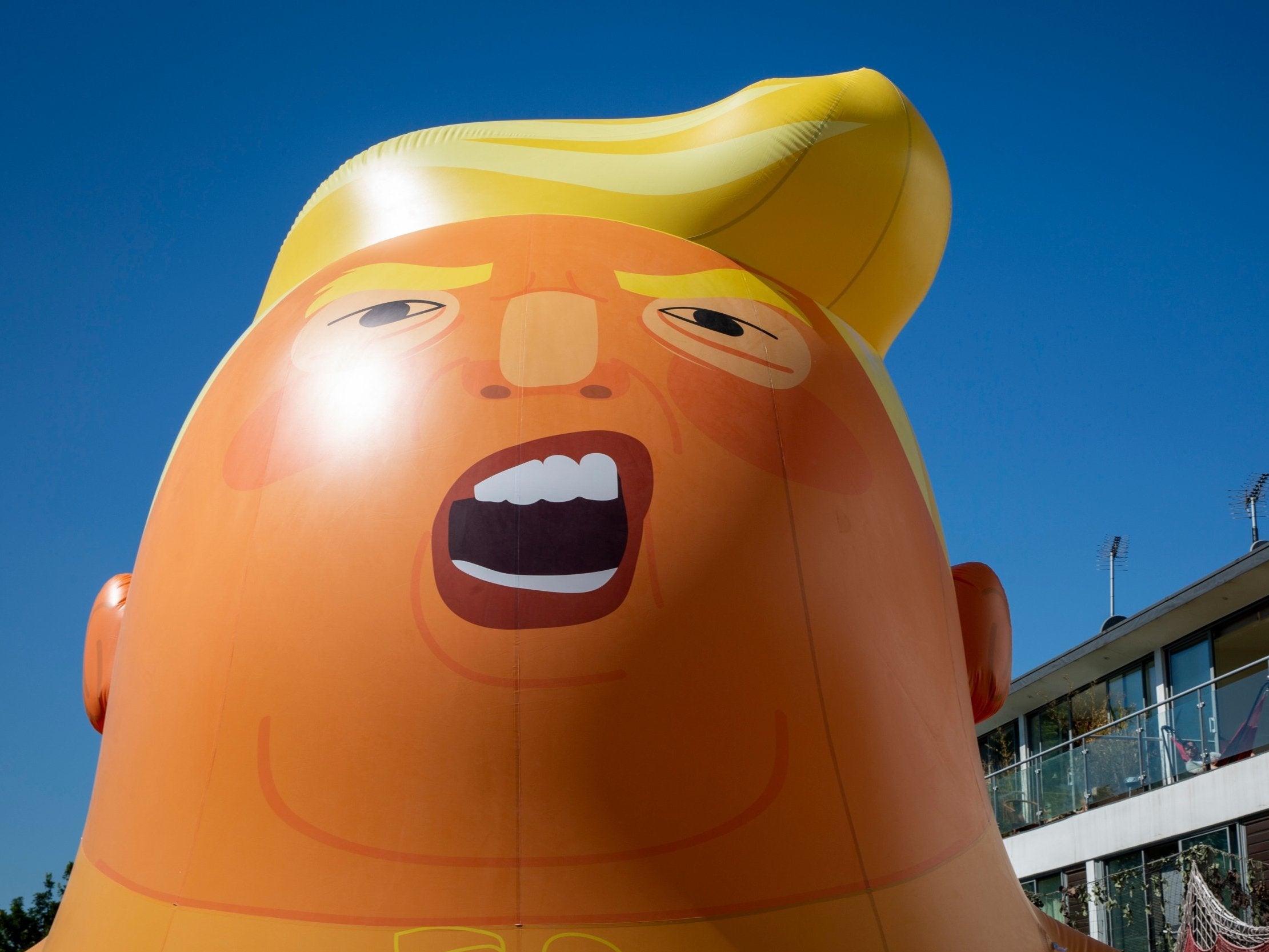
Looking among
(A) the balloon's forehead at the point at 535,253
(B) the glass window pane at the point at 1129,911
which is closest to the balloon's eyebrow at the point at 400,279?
(A) the balloon's forehead at the point at 535,253

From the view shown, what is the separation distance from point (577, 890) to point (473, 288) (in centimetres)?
225

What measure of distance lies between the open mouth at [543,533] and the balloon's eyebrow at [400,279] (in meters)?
0.95

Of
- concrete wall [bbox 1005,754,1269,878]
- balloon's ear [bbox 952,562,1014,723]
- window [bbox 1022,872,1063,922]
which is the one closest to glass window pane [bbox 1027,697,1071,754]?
window [bbox 1022,872,1063,922]

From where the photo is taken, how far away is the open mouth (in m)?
4.01

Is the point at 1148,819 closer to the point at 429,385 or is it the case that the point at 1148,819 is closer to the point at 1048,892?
the point at 1048,892

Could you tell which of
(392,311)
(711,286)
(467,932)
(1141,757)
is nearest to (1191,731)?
(1141,757)

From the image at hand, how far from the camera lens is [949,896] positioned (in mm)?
4332

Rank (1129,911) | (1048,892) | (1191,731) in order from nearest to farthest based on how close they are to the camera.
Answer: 1. (1191,731)
2. (1129,911)
3. (1048,892)

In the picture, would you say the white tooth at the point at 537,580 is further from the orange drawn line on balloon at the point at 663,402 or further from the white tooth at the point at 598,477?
the orange drawn line on balloon at the point at 663,402

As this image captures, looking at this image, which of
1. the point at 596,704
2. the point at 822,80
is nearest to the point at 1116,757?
the point at 822,80

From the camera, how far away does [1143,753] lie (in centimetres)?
1555

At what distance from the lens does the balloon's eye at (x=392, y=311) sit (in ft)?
15.5

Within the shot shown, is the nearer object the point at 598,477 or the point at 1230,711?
the point at 598,477

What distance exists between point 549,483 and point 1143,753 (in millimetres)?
13607
